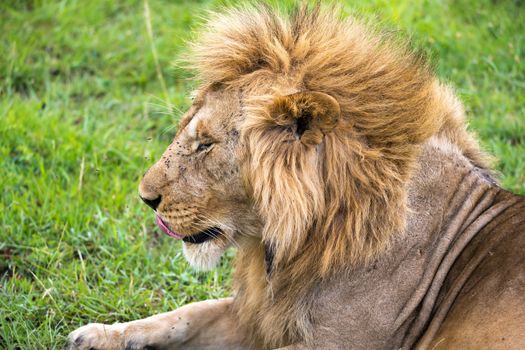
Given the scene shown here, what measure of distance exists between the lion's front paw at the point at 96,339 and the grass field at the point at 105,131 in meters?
0.10

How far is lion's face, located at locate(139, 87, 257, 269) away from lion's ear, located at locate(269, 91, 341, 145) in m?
0.21

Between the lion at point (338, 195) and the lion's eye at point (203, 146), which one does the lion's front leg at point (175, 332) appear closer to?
A: the lion at point (338, 195)

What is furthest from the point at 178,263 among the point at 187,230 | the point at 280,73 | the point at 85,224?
the point at 280,73

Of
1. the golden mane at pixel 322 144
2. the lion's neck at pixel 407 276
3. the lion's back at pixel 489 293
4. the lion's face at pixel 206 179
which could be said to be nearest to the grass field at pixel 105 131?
the golden mane at pixel 322 144

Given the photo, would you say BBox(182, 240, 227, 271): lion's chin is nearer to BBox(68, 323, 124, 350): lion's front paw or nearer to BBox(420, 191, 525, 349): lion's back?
BBox(68, 323, 124, 350): lion's front paw

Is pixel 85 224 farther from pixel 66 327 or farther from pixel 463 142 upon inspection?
pixel 463 142

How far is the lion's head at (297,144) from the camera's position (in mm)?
3049

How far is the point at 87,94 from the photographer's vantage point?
19.3 feet

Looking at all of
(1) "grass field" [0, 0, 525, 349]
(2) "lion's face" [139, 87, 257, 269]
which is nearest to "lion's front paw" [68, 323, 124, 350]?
(1) "grass field" [0, 0, 525, 349]

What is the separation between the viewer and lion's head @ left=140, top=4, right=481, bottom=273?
10.0 ft

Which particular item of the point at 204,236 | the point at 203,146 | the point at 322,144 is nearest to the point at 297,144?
the point at 322,144

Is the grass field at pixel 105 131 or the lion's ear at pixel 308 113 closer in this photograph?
the lion's ear at pixel 308 113

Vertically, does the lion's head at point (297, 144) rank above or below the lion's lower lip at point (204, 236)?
above

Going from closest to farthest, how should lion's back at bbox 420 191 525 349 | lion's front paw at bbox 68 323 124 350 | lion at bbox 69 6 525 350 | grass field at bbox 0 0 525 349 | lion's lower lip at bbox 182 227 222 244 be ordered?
lion's back at bbox 420 191 525 349 < lion at bbox 69 6 525 350 < lion's lower lip at bbox 182 227 222 244 < lion's front paw at bbox 68 323 124 350 < grass field at bbox 0 0 525 349
